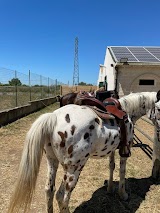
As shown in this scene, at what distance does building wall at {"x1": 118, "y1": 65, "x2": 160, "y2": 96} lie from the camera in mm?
14336

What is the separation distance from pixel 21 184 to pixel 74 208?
1.20 metres

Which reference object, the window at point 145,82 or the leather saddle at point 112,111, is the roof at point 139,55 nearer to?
the window at point 145,82

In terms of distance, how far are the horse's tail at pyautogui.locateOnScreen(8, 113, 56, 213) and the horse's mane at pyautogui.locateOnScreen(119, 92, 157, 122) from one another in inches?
63.8

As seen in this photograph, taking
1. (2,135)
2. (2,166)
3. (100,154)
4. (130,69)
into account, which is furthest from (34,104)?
(100,154)

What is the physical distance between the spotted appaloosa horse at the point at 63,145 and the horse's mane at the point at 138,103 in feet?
3.39

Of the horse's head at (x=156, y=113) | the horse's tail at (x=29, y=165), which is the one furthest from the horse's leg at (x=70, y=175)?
the horse's head at (x=156, y=113)

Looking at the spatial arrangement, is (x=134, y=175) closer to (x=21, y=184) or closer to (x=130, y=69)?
(x=21, y=184)

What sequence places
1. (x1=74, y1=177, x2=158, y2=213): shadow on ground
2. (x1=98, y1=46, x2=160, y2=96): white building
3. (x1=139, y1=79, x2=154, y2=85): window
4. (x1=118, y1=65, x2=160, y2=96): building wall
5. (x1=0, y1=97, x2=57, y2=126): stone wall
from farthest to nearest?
(x1=139, y1=79, x2=154, y2=85): window < (x1=118, y1=65, x2=160, y2=96): building wall < (x1=98, y1=46, x2=160, y2=96): white building < (x1=0, y1=97, x2=57, y2=126): stone wall < (x1=74, y1=177, x2=158, y2=213): shadow on ground

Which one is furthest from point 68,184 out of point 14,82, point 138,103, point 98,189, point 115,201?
point 14,82

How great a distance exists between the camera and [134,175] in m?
4.59

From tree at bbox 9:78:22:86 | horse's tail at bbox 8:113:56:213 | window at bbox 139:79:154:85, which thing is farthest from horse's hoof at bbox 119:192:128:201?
window at bbox 139:79:154:85

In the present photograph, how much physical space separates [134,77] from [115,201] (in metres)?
11.5

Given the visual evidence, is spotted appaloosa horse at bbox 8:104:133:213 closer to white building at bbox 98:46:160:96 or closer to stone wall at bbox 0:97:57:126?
stone wall at bbox 0:97:57:126

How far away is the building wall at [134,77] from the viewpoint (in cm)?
1434
